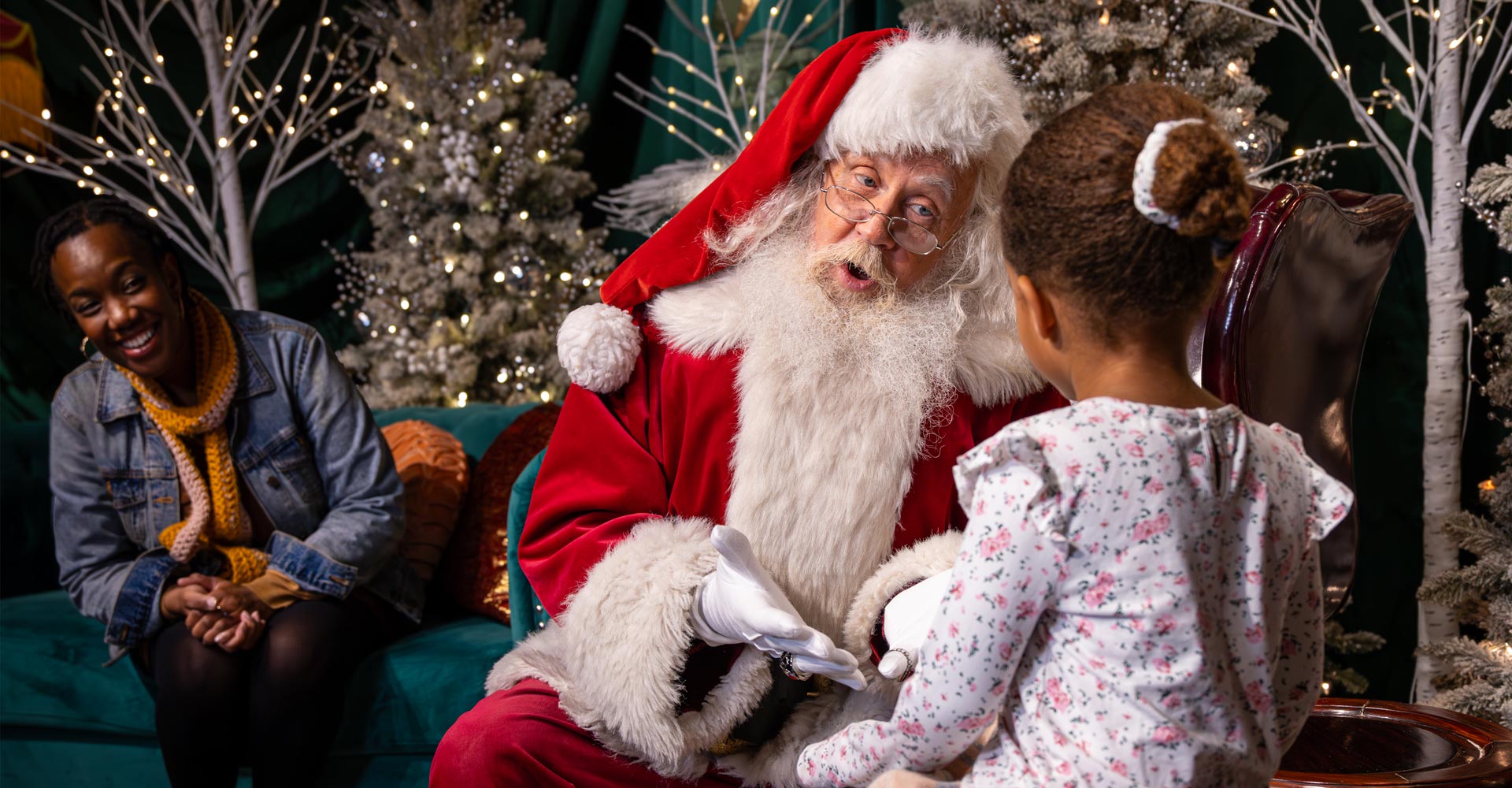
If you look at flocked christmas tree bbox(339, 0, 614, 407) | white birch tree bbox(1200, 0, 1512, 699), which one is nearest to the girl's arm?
white birch tree bbox(1200, 0, 1512, 699)

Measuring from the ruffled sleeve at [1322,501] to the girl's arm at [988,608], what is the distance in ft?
0.98

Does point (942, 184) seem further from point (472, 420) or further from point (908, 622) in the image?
point (472, 420)

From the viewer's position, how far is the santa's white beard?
1.77 metres

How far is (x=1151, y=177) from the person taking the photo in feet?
3.35

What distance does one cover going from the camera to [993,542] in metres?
1.07

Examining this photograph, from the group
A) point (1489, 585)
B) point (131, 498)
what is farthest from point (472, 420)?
point (1489, 585)

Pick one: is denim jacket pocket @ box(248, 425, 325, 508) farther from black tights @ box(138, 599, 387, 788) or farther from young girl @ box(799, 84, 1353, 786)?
young girl @ box(799, 84, 1353, 786)

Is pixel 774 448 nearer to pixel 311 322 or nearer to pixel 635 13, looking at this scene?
pixel 635 13

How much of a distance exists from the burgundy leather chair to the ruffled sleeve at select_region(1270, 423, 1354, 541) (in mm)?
503

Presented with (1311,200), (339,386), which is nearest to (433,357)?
(339,386)

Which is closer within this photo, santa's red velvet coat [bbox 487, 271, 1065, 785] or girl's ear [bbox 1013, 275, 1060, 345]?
girl's ear [bbox 1013, 275, 1060, 345]

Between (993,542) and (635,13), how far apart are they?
3.91 meters

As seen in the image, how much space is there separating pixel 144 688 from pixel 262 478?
1.81 ft

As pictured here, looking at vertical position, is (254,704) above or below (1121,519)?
below
